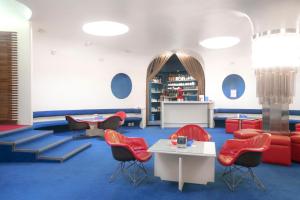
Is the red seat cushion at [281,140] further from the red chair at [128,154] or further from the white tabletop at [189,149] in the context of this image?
the red chair at [128,154]

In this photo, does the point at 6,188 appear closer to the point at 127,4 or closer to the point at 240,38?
the point at 127,4

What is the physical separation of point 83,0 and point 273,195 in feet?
16.7

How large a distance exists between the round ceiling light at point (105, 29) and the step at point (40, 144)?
3436mm

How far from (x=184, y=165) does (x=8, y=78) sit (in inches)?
226

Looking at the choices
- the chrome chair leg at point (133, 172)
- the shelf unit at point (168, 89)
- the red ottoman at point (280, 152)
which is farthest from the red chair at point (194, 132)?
the shelf unit at point (168, 89)

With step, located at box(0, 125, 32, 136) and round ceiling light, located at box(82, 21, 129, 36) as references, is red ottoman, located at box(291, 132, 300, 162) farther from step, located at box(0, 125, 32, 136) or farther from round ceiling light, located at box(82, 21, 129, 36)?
step, located at box(0, 125, 32, 136)

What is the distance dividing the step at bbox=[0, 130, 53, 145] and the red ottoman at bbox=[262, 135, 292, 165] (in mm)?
5686

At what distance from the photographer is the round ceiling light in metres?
7.17

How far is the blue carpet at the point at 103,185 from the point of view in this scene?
3.51 m

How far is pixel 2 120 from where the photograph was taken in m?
6.68

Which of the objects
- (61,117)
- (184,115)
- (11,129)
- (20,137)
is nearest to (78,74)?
(61,117)

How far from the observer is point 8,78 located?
6695 mm

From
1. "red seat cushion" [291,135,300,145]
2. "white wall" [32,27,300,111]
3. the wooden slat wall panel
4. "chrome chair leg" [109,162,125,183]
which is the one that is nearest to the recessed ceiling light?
"white wall" [32,27,300,111]

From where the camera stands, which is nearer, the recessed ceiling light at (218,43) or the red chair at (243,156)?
the red chair at (243,156)
